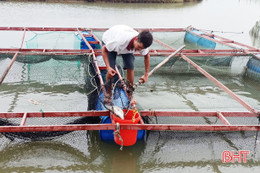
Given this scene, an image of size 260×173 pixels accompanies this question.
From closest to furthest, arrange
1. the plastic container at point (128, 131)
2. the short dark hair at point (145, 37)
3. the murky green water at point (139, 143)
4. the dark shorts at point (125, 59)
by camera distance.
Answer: the short dark hair at point (145, 37) → the plastic container at point (128, 131) → the murky green water at point (139, 143) → the dark shorts at point (125, 59)

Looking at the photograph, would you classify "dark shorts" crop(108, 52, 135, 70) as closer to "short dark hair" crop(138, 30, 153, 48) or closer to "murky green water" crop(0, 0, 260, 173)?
"short dark hair" crop(138, 30, 153, 48)

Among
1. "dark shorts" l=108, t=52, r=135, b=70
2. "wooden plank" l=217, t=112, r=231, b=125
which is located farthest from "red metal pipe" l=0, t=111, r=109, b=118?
"wooden plank" l=217, t=112, r=231, b=125

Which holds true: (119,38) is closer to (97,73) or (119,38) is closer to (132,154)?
(97,73)

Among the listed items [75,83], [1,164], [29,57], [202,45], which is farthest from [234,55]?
[1,164]

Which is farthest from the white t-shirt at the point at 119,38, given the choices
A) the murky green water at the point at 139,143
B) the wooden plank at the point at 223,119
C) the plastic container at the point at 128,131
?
the wooden plank at the point at 223,119

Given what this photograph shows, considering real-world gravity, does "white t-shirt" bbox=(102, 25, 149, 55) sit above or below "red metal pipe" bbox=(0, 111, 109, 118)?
above

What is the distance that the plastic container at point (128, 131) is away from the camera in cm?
293

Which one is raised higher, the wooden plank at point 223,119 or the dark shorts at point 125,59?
the dark shorts at point 125,59

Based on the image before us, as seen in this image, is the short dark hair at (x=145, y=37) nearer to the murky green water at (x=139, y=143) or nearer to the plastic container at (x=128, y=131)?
the plastic container at (x=128, y=131)

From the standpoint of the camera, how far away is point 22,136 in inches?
122

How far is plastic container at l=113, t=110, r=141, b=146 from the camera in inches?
115

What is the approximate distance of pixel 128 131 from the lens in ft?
9.78

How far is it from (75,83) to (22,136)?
8.23 feet

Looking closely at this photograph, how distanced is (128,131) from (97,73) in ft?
4.78
